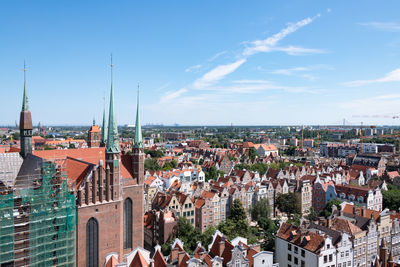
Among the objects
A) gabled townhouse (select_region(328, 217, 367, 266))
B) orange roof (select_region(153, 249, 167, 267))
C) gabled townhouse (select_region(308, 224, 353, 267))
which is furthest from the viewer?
gabled townhouse (select_region(328, 217, 367, 266))

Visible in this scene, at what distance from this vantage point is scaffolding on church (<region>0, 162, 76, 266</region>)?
92.7ft

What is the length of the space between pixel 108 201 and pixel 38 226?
24.7 ft

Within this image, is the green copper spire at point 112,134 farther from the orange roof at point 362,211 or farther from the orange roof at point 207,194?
the orange roof at point 362,211

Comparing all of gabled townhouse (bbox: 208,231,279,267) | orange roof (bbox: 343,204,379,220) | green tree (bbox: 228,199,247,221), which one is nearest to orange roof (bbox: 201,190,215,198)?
green tree (bbox: 228,199,247,221)

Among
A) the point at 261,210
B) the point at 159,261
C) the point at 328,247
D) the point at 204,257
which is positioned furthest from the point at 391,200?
the point at 159,261

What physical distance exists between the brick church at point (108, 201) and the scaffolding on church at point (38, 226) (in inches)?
55.8

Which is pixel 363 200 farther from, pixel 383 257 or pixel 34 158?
pixel 34 158

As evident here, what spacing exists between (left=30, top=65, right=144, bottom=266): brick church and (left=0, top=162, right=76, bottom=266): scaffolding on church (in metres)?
1.42

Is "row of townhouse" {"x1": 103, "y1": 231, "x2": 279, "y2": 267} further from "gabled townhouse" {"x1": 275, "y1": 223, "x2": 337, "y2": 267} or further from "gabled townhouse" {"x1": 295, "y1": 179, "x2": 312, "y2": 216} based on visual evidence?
"gabled townhouse" {"x1": 295, "y1": 179, "x2": 312, "y2": 216}

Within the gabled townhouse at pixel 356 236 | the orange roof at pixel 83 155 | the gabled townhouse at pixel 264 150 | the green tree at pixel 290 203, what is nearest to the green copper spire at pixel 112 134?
the orange roof at pixel 83 155

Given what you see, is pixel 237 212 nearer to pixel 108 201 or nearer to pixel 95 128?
pixel 108 201

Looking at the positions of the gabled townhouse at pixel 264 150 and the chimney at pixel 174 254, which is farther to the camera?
the gabled townhouse at pixel 264 150

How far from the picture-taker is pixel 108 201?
34562mm

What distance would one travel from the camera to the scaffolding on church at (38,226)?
1113 inches
